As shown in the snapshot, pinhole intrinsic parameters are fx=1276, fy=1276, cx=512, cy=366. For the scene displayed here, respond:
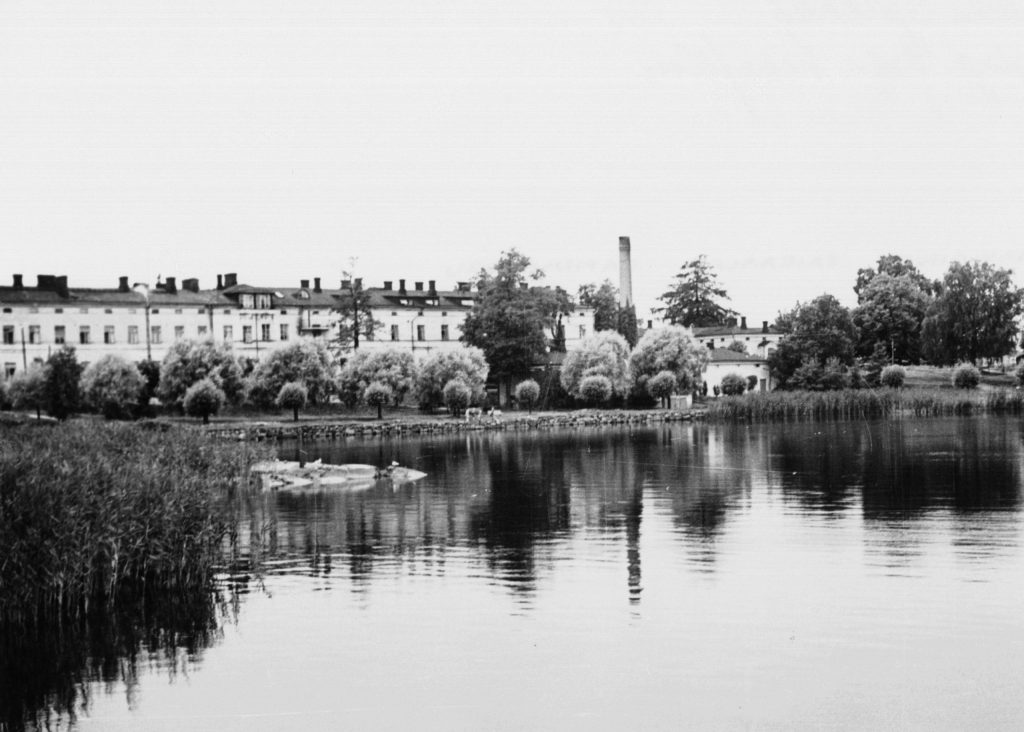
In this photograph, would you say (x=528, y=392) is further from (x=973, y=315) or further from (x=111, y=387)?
(x=973, y=315)

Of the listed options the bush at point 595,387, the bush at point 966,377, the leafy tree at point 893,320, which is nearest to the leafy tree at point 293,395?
the bush at point 595,387

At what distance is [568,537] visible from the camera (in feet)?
104

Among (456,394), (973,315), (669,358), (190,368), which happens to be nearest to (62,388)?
(190,368)

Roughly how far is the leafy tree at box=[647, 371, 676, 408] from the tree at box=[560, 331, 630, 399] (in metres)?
2.82

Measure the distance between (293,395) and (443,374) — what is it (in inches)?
520

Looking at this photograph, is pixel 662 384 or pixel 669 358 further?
pixel 669 358

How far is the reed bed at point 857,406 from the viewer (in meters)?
94.2

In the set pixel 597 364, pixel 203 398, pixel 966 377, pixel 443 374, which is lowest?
pixel 966 377

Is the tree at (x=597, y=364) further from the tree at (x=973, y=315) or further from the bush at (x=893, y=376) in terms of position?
the tree at (x=973, y=315)

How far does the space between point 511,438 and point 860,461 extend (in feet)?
104

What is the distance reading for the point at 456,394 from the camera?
9438cm

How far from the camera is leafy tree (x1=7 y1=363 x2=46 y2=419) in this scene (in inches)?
3479

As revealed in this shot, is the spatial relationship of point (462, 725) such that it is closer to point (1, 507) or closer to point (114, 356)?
point (1, 507)

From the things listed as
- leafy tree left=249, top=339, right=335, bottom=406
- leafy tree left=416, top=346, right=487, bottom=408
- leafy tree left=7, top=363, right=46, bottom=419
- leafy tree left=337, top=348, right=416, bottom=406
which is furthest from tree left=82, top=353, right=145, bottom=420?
leafy tree left=416, top=346, right=487, bottom=408
